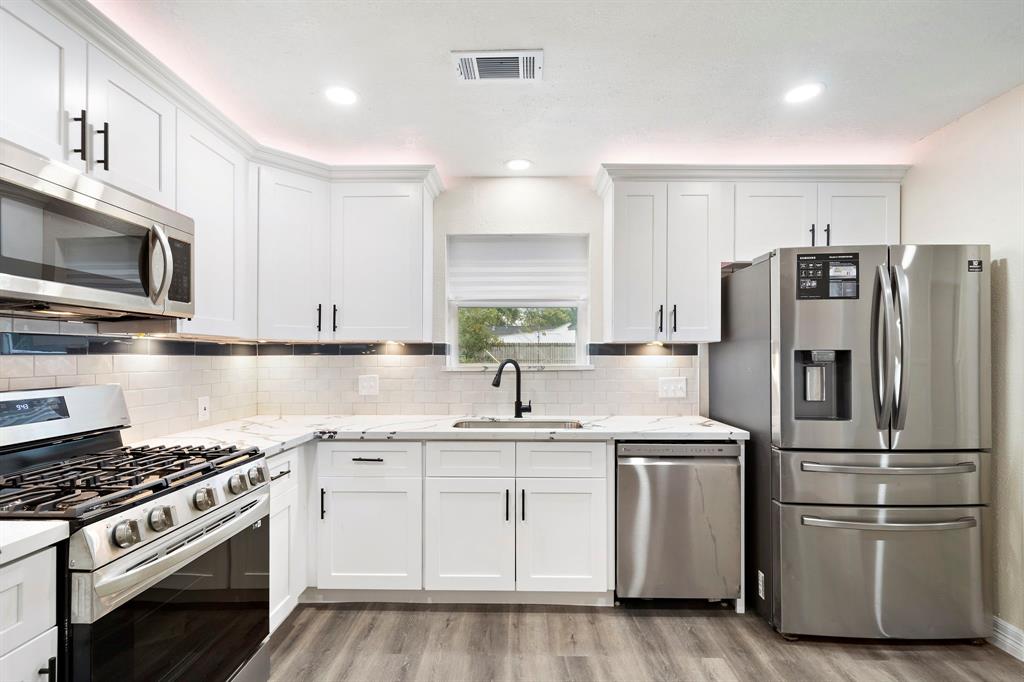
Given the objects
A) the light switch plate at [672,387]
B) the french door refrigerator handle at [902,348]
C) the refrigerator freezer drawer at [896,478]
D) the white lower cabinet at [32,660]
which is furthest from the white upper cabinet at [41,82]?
the french door refrigerator handle at [902,348]

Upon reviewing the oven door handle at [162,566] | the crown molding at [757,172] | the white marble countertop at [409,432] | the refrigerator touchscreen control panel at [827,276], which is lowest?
the oven door handle at [162,566]

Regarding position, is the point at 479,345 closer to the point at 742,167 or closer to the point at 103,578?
the point at 742,167

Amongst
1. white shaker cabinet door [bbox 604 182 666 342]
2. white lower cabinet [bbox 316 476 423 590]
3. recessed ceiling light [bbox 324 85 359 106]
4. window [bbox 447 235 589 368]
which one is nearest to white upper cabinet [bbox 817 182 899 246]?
white shaker cabinet door [bbox 604 182 666 342]

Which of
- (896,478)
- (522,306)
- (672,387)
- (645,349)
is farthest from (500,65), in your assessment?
(896,478)

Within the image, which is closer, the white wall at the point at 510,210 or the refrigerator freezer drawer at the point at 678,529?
the refrigerator freezer drawer at the point at 678,529

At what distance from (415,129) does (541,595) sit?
258 cm

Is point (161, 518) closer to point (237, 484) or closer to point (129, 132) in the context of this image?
point (237, 484)

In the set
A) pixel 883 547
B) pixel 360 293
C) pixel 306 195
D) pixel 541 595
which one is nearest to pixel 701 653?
pixel 541 595

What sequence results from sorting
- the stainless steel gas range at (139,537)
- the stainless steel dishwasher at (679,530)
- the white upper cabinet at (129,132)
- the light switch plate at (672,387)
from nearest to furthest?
the stainless steel gas range at (139,537)
the white upper cabinet at (129,132)
the stainless steel dishwasher at (679,530)
the light switch plate at (672,387)

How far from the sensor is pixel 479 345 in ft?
11.5

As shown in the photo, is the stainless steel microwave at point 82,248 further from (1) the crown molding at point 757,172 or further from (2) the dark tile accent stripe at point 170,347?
(1) the crown molding at point 757,172

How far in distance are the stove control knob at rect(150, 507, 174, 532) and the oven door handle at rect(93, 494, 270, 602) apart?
9 centimetres

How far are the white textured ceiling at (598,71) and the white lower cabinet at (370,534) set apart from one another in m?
1.90

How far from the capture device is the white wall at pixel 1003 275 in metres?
2.28
